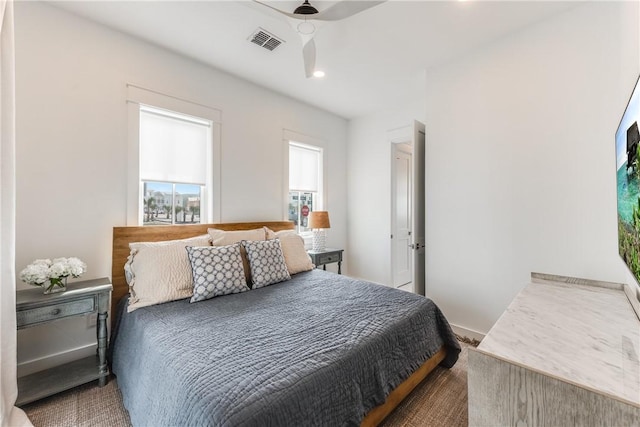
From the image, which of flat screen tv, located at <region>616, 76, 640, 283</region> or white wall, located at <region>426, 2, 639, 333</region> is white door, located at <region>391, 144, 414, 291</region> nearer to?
white wall, located at <region>426, 2, 639, 333</region>

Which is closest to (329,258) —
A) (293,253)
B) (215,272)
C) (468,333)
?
(293,253)

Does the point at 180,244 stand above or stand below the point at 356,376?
above

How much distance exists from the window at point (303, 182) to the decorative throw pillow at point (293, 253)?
922 millimetres

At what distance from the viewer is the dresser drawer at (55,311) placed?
169 cm

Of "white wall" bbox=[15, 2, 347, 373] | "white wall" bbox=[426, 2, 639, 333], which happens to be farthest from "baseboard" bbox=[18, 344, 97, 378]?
"white wall" bbox=[426, 2, 639, 333]

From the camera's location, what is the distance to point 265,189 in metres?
3.51

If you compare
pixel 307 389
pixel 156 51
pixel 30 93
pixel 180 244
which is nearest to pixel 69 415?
pixel 180 244

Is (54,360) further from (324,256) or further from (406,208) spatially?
(406,208)

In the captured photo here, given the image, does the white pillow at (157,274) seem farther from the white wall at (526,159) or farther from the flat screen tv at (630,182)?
the flat screen tv at (630,182)

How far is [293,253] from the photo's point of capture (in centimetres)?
293

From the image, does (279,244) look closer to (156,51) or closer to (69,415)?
(69,415)

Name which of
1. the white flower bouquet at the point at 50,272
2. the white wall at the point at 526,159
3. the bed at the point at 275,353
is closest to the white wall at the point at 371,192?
the white wall at the point at 526,159

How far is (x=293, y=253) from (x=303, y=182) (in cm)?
153

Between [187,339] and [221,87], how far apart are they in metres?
2.73
